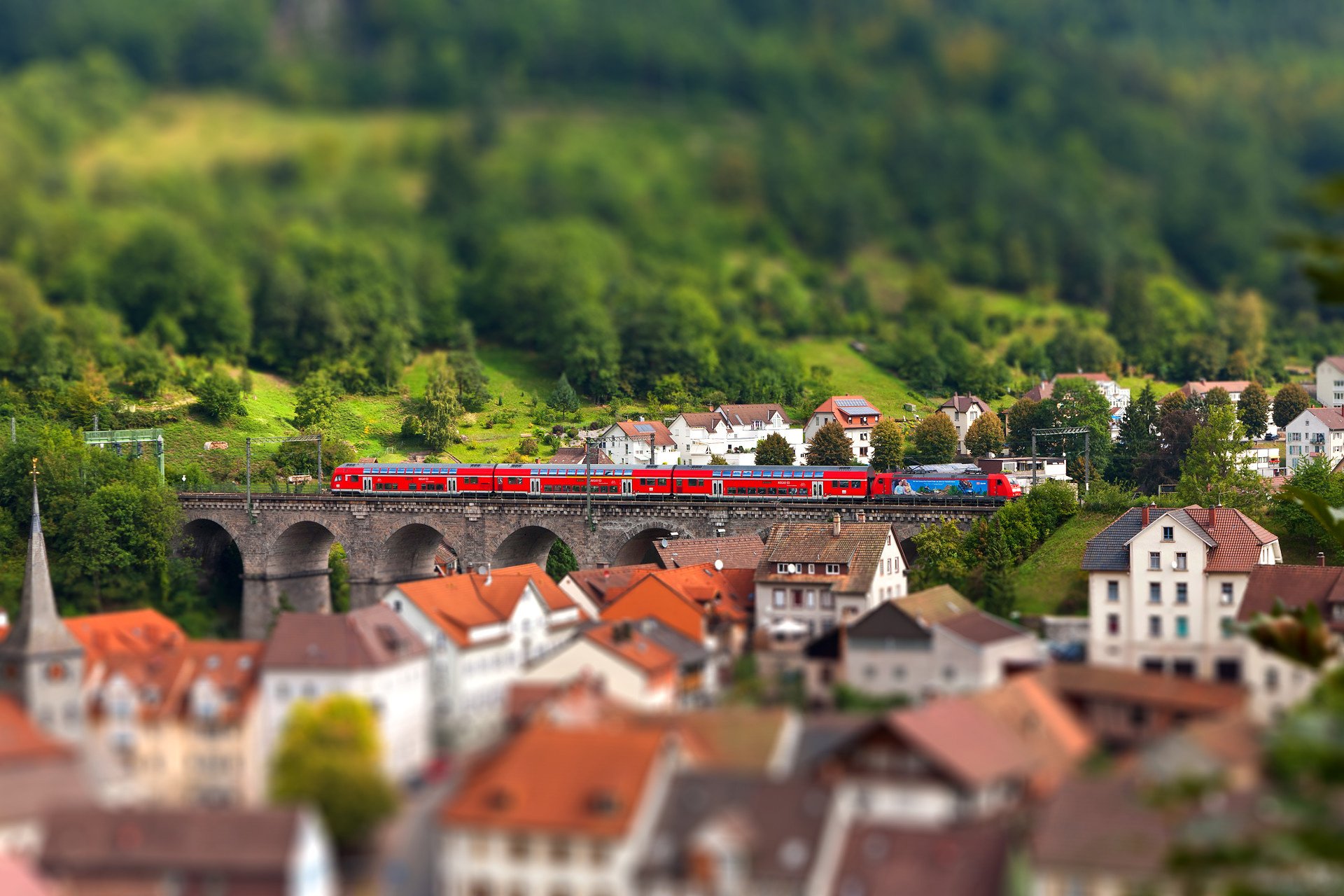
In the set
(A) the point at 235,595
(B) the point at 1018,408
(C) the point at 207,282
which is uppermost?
(C) the point at 207,282

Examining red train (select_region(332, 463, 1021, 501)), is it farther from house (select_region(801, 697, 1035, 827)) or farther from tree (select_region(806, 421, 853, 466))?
house (select_region(801, 697, 1035, 827))

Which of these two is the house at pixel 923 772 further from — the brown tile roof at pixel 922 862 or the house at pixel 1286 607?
the house at pixel 1286 607

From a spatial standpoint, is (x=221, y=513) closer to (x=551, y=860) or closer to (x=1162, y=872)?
(x=551, y=860)

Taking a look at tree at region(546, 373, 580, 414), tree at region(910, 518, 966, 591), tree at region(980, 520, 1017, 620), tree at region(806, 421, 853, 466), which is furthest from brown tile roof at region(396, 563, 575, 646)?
tree at region(546, 373, 580, 414)

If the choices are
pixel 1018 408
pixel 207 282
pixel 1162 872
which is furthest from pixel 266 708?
pixel 207 282

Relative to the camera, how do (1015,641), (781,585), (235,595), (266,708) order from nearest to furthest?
(266,708) < (1015,641) < (781,585) < (235,595)

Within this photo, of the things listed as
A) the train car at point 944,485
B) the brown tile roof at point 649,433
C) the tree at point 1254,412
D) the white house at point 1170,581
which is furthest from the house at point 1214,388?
the white house at point 1170,581

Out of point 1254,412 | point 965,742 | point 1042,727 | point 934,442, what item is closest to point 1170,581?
point 1042,727
